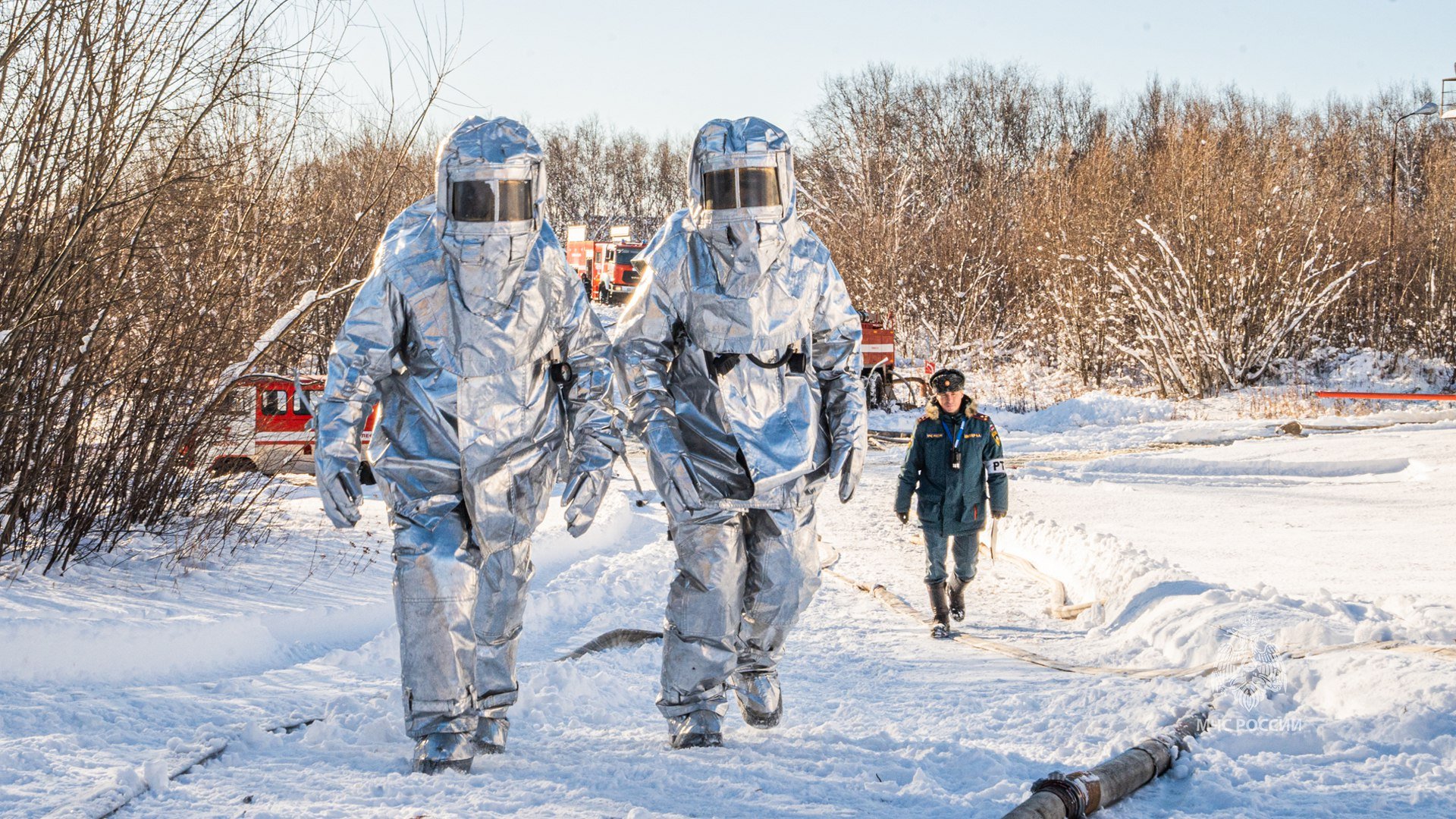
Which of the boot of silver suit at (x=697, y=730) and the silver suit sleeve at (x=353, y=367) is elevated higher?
the silver suit sleeve at (x=353, y=367)

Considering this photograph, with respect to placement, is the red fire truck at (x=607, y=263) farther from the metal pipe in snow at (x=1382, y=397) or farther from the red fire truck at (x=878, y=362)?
the metal pipe in snow at (x=1382, y=397)

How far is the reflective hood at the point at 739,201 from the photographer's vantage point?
14.3 ft

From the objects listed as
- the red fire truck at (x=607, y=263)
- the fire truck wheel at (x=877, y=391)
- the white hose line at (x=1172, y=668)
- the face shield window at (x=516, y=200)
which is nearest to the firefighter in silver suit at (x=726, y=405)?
the face shield window at (x=516, y=200)

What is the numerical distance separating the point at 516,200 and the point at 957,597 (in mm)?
3851

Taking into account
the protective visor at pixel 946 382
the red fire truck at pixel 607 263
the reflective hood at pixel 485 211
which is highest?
the red fire truck at pixel 607 263

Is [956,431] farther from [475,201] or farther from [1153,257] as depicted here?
[1153,257]

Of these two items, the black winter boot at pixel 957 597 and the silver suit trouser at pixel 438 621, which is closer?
the silver suit trouser at pixel 438 621

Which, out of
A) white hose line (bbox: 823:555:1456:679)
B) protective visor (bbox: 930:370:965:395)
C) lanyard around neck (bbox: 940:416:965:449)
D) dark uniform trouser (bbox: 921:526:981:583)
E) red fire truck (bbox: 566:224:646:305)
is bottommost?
white hose line (bbox: 823:555:1456:679)

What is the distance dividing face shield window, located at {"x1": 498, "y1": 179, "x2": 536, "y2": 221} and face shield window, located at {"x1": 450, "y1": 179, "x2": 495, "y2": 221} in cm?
3

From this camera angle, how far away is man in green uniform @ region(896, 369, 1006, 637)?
6.67 meters

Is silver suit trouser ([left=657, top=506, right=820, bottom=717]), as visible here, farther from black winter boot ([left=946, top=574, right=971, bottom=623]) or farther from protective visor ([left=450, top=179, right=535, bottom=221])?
black winter boot ([left=946, top=574, right=971, bottom=623])

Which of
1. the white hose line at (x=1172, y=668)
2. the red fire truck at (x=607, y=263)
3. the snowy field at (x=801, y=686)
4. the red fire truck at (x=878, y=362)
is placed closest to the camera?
the snowy field at (x=801, y=686)

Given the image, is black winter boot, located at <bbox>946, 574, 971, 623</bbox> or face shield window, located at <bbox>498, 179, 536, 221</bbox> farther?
black winter boot, located at <bbox>946, 574, 971, 623</bbox>

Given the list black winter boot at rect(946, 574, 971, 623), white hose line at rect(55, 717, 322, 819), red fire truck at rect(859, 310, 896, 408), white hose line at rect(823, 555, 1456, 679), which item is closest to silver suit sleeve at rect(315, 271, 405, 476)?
white hose line at rect(55, 717, 322, 819)
